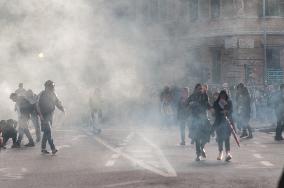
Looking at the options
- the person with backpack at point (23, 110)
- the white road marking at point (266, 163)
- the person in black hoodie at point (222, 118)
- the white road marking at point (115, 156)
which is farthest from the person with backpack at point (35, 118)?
the white road marking at point (266, 163)

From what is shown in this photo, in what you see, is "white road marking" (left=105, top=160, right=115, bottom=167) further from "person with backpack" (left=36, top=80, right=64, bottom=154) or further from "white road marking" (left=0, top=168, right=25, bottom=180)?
"person with backpack" (left=36, top=80, right=64, bottom=154)

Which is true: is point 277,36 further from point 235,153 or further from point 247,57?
point 235,153

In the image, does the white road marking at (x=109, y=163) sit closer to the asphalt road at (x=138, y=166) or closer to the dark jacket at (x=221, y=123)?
the asphalt road at (x=138, y=166)

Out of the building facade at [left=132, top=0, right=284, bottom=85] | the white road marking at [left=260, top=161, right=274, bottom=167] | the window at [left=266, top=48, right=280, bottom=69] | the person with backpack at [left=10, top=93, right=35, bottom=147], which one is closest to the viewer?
the white road marking at [left=260, top=161, right=274, bottom=167]

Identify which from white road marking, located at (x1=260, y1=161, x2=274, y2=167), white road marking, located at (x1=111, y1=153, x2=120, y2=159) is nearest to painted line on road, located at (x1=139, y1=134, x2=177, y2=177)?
white road marking, located at (x1=111, y1=153, x2=120, y2=159)

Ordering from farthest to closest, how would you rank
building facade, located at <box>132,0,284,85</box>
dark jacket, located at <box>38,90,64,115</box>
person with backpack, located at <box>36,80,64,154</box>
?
building facade, located at <box>132,0,284,85</box> < dark jacket, located at <box>38,90,64,115</box> < person with backpack, located at <box>36,80,64,154</box>

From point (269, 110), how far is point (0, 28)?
37.1 ft

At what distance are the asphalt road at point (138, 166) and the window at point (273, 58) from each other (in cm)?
1770

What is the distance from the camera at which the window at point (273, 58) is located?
36000 millimetres

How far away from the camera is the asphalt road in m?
10.6

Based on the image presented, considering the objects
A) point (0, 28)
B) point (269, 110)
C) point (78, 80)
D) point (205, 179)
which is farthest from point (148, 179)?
point (78, 80)

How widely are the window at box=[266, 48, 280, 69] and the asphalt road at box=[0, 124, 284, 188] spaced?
1770cm

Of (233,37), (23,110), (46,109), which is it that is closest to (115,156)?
(46,109)

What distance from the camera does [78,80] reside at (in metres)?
31.5
